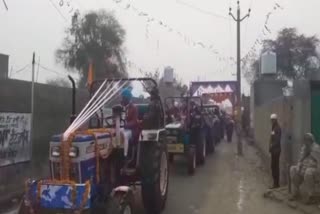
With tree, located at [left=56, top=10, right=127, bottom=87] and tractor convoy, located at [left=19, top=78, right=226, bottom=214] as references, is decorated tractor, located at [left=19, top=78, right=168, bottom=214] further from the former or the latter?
tree, located at [left=56, top=10, right=127, bottom=87]

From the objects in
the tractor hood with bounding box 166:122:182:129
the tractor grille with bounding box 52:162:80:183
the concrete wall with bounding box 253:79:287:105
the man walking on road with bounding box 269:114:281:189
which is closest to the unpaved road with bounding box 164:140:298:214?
the man walking on road with bounding box 269:114:281:189

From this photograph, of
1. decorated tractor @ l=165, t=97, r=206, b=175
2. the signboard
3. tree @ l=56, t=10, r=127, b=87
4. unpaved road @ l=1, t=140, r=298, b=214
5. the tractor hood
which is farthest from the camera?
tree @ l=56, t=10, r=127, b=87

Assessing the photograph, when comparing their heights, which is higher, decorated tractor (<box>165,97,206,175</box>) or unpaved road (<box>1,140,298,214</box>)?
decorated tractor (<box>165,97,206,175</box>)

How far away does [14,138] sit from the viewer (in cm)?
1170

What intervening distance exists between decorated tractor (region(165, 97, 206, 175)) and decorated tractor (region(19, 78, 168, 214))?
5090 mm

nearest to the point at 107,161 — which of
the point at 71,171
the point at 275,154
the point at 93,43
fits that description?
the point at 71,171

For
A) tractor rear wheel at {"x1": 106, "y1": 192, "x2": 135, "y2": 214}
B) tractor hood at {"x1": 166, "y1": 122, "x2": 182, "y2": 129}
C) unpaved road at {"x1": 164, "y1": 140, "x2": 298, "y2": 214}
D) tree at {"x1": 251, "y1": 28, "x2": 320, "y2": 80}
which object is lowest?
unpaved road at {"x1": 164, "y1": 140, "x2": 298, "y2": 214}

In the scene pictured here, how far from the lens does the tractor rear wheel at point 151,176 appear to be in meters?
9.25

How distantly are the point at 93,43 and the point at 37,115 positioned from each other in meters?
25.6

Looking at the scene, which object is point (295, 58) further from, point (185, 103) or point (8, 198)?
point (8, 198)

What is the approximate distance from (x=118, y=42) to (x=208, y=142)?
64.5 ft

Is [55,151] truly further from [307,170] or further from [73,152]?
[307,170]

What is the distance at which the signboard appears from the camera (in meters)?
11.3

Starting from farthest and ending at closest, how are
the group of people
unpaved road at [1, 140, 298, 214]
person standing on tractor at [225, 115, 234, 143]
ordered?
person standing on tractor at [225, 115, 234, 143] → unpaved road at [1, 140, 298, 214] → the group of people
